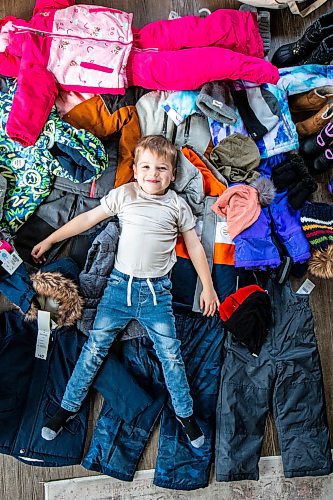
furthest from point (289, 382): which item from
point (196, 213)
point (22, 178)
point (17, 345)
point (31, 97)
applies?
point (31, 97)

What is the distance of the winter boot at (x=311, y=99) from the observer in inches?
81.2

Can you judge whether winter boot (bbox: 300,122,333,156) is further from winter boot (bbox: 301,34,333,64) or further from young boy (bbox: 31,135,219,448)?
young boy (bbox: 31,135,219,448)

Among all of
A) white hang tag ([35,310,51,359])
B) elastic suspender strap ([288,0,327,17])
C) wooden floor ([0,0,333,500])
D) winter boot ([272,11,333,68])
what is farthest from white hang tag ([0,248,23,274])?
elastic suspender strap ([288,0,327,17])

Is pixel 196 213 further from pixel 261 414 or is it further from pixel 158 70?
pixel 261 414

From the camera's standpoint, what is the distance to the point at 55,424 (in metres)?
1.85

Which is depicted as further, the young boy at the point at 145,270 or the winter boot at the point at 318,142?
the winter boot at the point at 318,142

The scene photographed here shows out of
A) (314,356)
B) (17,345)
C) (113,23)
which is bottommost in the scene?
(314,356)

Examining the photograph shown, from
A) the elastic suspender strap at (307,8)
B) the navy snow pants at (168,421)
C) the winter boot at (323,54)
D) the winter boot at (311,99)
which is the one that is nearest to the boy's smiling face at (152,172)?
the navy snow pants at (168,421)

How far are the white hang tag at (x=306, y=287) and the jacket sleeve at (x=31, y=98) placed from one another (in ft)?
3.76

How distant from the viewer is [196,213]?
203cm

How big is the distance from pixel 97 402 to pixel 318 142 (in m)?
1.27

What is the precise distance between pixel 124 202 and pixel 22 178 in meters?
0.38

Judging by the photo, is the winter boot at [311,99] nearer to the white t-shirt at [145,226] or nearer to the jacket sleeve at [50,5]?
the white t-shirt at [145,226]

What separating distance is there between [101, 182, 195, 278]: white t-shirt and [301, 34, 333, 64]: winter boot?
2.56 feet
